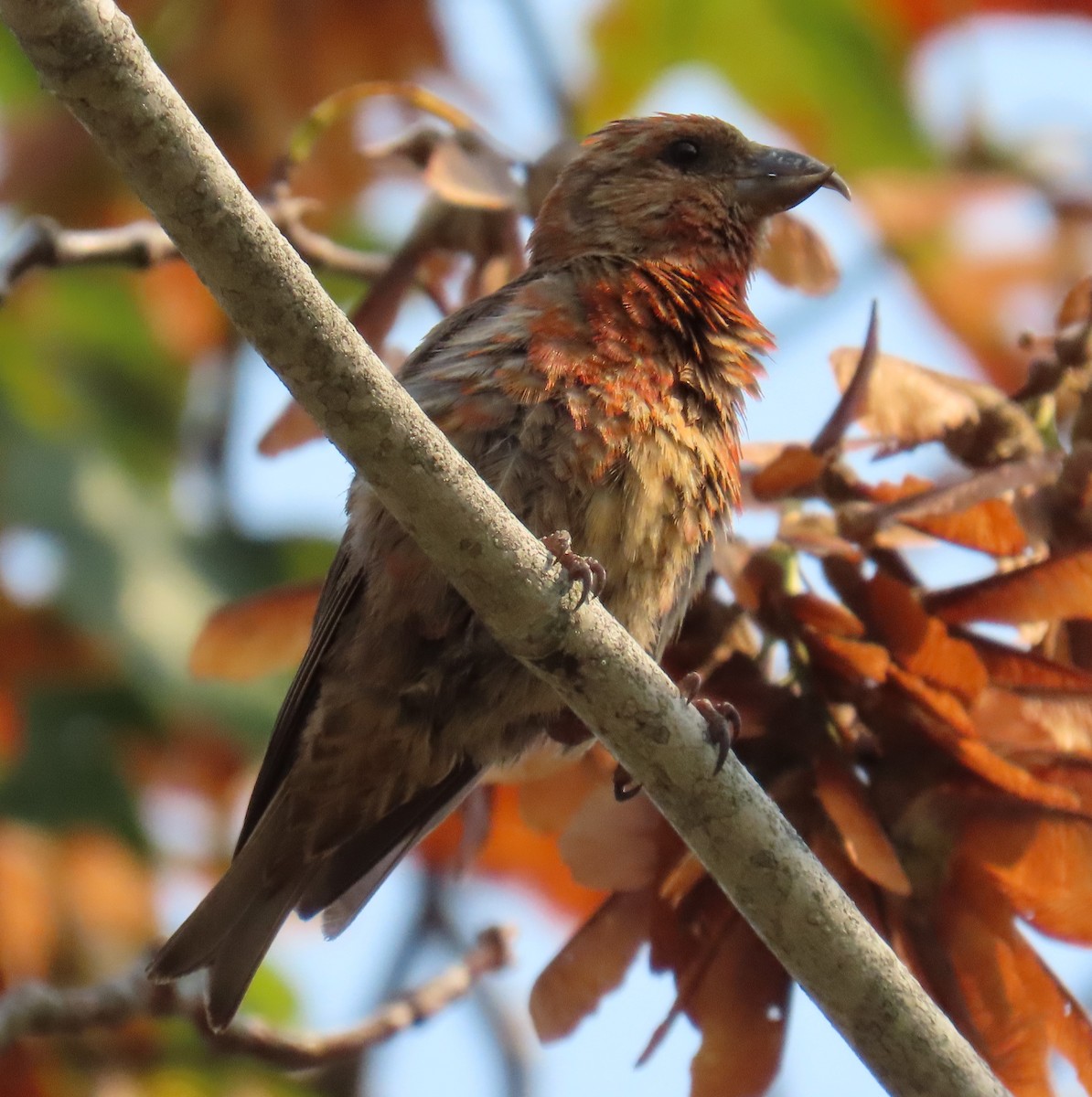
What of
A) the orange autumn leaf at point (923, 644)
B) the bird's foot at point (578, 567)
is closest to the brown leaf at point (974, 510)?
A: the orange autumn leaf at point (923, 644)

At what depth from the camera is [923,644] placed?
9.04 feet

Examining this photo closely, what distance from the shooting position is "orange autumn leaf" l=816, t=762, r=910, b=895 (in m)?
2.67

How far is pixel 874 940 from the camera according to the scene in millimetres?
2500

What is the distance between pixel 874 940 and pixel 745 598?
693 mm

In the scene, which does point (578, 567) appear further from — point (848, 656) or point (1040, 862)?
point (1040, 862)

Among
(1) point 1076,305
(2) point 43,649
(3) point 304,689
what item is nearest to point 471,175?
(3) point 304,689

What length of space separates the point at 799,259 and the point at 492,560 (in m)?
1.66

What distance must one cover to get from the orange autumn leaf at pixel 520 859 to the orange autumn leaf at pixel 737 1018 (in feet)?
6.04

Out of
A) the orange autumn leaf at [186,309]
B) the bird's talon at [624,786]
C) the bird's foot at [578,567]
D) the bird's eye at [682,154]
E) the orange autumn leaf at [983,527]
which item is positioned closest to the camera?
the bird's foot at [578,567]

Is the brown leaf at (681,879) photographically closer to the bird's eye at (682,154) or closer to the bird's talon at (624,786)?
the bird's talon at (624,786)

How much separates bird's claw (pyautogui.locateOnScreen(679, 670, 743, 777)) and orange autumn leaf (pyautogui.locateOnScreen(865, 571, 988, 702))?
0.28m

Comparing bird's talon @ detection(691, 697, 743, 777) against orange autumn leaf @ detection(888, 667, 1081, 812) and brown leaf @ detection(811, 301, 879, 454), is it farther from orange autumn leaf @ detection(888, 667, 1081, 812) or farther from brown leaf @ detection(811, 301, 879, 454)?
brown leaf @ detection(811, 301, 879, 454)

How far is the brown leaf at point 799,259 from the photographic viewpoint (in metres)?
3.82

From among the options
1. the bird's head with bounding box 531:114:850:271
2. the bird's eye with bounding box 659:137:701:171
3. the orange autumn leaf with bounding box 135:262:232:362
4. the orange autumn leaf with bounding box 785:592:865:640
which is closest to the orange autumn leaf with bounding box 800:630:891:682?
the orange autumn leaf with bounding box 785:592:865:640
